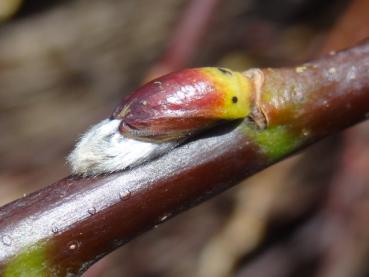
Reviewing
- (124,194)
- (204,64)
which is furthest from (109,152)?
(204,64)

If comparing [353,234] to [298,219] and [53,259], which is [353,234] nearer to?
[298,219]

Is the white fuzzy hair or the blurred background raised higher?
the blurred background

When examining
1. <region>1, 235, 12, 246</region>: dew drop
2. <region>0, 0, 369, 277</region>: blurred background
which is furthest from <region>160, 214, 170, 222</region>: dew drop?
<region>0, 0, 369, 277</region>: blurred background

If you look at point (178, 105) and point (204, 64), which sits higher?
point (204, 64)

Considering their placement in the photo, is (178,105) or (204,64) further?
(204,64)

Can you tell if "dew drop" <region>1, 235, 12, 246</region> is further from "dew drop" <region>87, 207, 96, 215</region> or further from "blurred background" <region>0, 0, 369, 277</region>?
"blurred background" <region>0, 0, 369, 277</region>

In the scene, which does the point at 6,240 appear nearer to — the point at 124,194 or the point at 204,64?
the point at 124,194

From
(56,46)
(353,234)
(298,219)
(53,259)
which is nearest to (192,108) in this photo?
(53,259)
